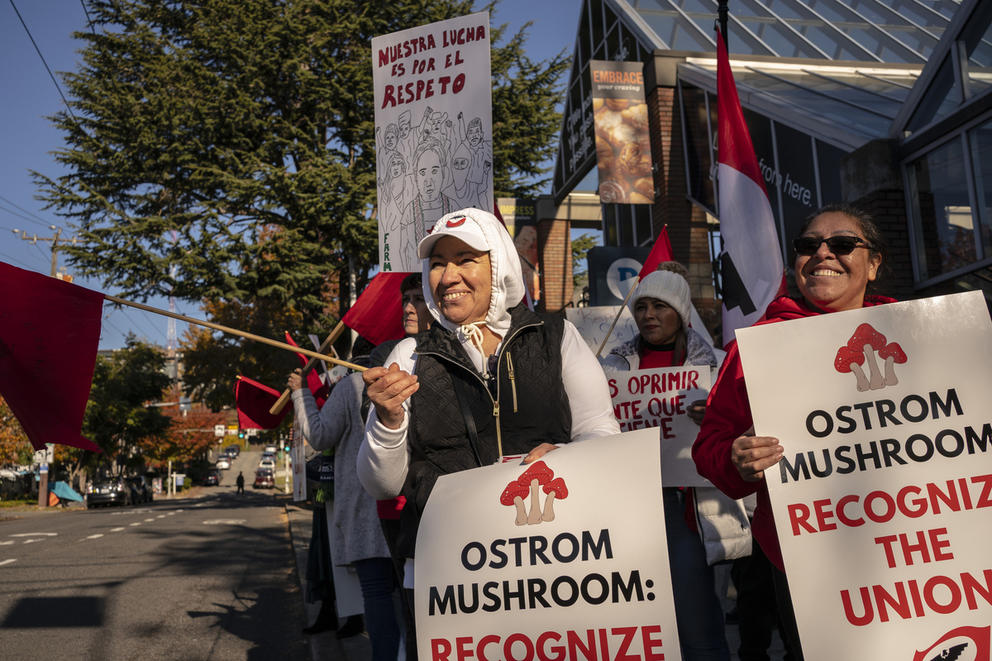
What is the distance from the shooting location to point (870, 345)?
233cm

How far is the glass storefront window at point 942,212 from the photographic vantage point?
905cm

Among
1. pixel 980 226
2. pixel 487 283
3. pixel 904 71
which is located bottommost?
pixel 487 283

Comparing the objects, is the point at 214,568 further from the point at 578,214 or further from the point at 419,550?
the point at 578,214

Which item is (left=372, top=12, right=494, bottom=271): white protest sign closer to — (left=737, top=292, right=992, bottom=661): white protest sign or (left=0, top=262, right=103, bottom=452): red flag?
(left=0, top=262, right=103, bottom=452): red flag

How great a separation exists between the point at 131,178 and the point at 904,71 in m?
16.9

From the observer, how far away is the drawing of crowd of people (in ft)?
16.5

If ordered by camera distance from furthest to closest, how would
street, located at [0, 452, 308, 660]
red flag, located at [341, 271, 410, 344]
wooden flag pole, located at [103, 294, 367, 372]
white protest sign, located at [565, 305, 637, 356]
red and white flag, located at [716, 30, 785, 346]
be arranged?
1. white protest sign, located at [565, 305, 637, 356]
2. street, located at [0, 452, 308, 660]
3. red flag, located at [341, 271, 410, 344]
4. red and white flag, located at [716, 30, 785, 346]
5. wooden flag pole, located at [103, 294, 367, 372]

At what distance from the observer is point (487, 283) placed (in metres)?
2.59

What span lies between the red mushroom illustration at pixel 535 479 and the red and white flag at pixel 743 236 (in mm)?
2301

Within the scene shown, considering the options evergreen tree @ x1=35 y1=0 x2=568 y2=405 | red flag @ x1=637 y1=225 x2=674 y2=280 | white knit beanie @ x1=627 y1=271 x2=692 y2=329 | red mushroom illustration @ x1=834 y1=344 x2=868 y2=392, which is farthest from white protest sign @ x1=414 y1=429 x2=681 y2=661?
evergreen tree @ x1=35 y1=0 x2=568 y2=405

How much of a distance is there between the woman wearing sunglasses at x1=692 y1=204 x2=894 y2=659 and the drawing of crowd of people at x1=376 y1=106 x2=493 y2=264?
254 cm

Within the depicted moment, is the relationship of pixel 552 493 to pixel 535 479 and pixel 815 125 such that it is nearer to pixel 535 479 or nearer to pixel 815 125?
pixel 535 479

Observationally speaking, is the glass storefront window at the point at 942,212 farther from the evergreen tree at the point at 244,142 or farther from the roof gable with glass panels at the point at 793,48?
the evergreen tree at the point at 244,142

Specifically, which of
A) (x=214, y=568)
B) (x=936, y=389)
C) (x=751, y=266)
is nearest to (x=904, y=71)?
(x=751, y=266)
